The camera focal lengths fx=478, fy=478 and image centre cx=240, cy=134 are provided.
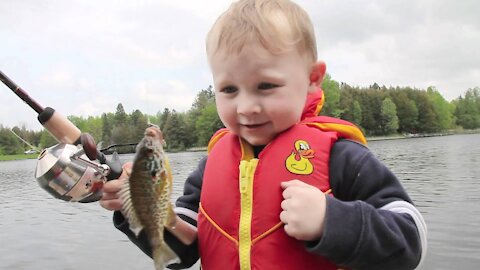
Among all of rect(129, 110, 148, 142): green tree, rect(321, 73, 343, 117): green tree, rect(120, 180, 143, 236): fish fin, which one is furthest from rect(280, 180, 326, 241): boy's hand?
rect(321, 73, 343, 117): green tree

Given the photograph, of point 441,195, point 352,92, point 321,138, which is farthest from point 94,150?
point 352,92

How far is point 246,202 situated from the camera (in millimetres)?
2453

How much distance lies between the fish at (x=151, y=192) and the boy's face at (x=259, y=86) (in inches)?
16.3

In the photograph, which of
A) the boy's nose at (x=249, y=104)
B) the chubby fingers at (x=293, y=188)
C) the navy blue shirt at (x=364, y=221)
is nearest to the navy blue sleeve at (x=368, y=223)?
the navy blue shirt at (x=364, y=221)

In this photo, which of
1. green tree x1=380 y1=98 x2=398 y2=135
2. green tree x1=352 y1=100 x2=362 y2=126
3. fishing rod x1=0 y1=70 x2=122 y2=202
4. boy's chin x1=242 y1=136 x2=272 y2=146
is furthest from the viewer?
green tree x1=380 y1=98 x2=398 y2=135

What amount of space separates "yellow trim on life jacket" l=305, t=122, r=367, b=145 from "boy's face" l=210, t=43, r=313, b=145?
0.85ft

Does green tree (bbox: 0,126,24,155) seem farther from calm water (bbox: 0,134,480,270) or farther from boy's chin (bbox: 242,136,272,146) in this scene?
calm water (bbox: 0,134,480,270)

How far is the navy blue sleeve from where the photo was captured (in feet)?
6.57

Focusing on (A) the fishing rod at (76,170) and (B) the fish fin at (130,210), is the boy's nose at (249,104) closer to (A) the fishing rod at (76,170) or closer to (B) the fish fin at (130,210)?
(B) the fish fin at (130,210)

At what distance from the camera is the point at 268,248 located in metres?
2.29

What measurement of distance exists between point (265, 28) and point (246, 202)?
0.88 metres

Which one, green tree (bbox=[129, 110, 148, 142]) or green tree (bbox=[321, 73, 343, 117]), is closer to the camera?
green tree (bbox=[129, 110, 148, 142])

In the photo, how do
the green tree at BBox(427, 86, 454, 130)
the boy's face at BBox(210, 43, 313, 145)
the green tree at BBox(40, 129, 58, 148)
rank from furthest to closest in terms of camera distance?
the green tree at BBox(427, 86, 454, 130)
the green tree at BBox(40, 129, 58, 148)
the boy's face at BBox(210, 43, 313, 145)

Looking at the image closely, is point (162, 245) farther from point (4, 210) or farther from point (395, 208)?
point (4, 210)
